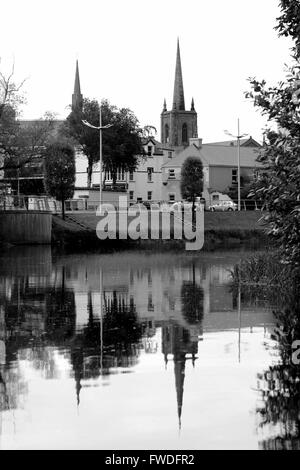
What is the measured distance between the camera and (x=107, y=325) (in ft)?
61.3

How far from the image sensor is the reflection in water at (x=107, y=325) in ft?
41.4

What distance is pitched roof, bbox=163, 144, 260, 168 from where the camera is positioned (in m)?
125

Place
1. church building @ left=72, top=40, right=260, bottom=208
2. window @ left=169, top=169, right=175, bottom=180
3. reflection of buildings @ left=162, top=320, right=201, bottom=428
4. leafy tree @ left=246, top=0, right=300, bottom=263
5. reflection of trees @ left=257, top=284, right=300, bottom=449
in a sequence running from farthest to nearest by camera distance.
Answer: window @ left=169, top=169, right=175, bottom=180 < church building @ left=72, top=40, right=260, bottom=208 < leafy tree @ left=246, top=0, right=300, bottom=263 < reflection of buildings @ left=162, top=320, right=201, bottom=428 < reflection of trees @ left=257, top=284, right=300, bottom=449

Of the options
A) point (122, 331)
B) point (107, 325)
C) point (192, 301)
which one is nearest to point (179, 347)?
point (122, 331)

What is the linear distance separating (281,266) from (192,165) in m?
62.1

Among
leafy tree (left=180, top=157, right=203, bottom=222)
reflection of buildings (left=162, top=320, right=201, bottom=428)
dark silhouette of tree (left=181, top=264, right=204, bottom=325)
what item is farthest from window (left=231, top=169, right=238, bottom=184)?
reflection of buildings (left=162, top=320, right=201, bottom=428)

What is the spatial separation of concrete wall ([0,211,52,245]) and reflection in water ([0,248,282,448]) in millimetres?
32099

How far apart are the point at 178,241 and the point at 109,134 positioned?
32.0 meters

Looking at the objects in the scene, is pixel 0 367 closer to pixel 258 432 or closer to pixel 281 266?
pixel 258 432

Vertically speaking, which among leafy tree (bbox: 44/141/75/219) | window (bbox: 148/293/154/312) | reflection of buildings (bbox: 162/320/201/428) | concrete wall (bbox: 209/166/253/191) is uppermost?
concrete wall (bbox: 209/166/253/191)

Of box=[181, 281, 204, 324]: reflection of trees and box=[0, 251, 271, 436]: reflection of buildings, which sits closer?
box=[0, 251, 271, 436]: reflection of buildings

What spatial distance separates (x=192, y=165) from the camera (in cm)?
8931

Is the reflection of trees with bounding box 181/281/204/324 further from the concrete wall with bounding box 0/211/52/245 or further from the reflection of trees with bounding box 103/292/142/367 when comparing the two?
the concrete wall with bounding box 0/211/52/245

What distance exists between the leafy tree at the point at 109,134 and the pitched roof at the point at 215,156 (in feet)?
78.9
